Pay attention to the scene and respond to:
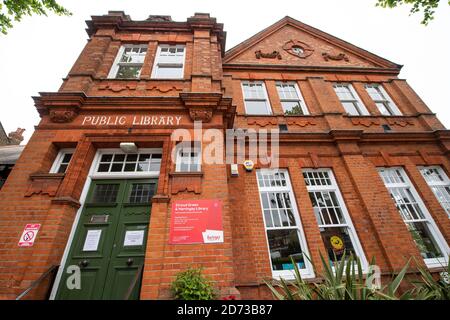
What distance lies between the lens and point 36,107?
15.7ft

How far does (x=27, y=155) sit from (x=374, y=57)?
45.8ft

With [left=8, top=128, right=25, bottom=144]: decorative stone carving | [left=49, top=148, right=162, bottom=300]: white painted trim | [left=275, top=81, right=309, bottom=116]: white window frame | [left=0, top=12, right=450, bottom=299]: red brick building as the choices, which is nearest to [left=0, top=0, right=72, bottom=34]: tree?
[left=0, top=12, right=450, bottom=299]: red brick building

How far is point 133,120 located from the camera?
4922 mm

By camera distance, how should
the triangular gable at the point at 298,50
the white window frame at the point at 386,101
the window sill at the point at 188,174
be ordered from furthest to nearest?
the triangular gable at the point at 298,50 → the white window frame at the point at 386,101 → the window sill at the point at 188,174

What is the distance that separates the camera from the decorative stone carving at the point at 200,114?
4848 millimetres

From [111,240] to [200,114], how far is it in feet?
11.5

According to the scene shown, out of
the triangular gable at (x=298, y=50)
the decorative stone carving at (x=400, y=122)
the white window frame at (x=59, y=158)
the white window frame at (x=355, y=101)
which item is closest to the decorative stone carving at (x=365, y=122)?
the white window frame at (x=355, y=101)

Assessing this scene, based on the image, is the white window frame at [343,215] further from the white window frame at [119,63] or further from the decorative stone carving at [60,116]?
the decorative stone carving at [60,116]

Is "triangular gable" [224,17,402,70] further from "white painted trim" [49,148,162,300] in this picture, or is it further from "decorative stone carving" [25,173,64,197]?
"decorative stone carving" [25,173,64,197]

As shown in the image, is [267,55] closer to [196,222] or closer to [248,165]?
[248,165]

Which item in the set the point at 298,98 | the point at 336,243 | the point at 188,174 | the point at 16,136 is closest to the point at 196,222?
the point at 188,174

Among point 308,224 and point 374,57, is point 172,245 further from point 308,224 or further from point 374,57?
point 374,57

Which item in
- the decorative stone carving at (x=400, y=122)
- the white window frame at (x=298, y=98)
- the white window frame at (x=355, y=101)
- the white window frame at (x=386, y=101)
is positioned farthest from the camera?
the white window frame at (x=386, y=101)
